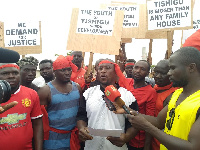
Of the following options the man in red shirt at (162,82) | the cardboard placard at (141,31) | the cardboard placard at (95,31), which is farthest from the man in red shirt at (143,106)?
the cardboard placard at (141,31)

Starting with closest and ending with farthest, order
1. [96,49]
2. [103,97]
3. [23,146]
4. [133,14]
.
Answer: [23,146] → [103,97] → [96,49] → [133,14]

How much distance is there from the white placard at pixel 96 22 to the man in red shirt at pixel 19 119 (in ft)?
7.02

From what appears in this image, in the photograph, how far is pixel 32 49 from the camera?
4.99 metres

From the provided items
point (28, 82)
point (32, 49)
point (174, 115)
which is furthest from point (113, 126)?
point (32, 49)

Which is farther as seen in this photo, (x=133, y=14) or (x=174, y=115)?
(x=133, y=14)

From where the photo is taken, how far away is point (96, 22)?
462 centimetres

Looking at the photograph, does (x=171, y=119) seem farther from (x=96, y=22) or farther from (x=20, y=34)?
(x=20, y=34)

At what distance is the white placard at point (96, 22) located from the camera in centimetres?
451

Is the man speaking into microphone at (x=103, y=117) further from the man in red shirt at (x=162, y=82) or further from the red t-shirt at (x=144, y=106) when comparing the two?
the man in red shirt at (x=162, y=82)

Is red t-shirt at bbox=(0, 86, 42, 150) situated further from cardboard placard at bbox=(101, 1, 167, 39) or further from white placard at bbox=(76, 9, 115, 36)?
cardboard placard at bbox=(101, 1, 167, 39)

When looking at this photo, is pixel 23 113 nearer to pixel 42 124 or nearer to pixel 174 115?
pixel 42 124

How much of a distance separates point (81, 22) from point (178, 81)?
2976 mm

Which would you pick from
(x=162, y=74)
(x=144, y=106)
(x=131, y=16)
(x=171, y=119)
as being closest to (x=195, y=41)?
(x=162, y=74)

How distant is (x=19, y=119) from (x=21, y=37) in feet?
9.38
